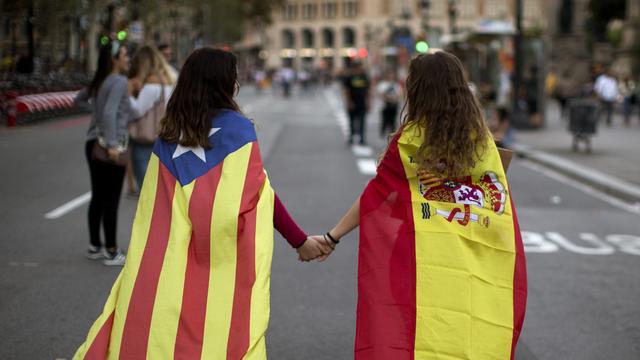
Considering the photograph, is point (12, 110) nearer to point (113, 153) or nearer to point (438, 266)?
point (113, 153)

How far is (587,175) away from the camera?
48.1 feet

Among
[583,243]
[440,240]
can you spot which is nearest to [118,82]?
[440,240]

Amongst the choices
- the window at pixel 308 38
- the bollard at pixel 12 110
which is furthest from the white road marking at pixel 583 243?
the window at pixel 308 38

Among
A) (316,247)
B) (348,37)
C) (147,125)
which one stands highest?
(348,37)

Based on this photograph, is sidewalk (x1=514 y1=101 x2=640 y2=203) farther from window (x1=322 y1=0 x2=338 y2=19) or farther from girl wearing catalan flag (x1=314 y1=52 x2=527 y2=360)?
window (x1=322 y1=0 x2=338 y2=19)

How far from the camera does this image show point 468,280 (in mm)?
3721

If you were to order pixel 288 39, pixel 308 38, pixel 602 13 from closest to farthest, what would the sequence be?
1. pixel 602 13
2. pixel 288 39
3. pixel 308 38

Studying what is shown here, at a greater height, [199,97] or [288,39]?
[199,97]

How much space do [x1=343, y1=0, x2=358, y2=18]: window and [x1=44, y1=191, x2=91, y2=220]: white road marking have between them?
137 metres

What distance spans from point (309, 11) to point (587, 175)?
14065 cm

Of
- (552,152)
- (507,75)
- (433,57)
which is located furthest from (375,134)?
(433,57)

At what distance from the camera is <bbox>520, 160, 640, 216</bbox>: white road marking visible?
12156mm

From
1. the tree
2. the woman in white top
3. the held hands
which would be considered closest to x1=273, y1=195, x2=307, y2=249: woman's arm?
the held hands

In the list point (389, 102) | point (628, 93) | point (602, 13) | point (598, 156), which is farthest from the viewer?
point (602, 13)
